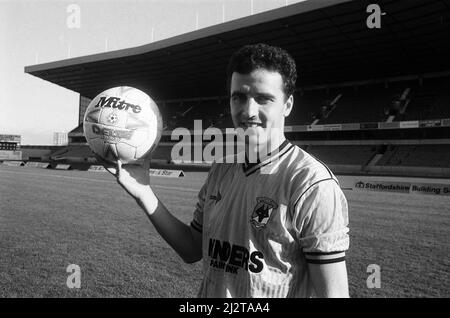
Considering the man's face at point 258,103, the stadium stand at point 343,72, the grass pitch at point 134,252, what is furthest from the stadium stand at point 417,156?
the man's face at point 258,103

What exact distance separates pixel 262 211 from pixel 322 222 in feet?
0.93

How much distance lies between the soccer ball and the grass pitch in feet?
7.93

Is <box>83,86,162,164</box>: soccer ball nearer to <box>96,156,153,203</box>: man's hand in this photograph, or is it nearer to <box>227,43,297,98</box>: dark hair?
<box>96,156,153,203</box>: man's hand

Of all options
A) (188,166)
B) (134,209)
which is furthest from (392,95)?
(134,209)

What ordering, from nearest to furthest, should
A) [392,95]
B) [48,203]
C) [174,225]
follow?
[174,225], [48,203], [392,95]

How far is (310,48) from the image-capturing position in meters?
29.9

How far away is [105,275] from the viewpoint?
4848mm

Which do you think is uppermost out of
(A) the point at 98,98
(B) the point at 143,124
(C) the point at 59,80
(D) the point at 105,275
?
(C) the point at 59,80

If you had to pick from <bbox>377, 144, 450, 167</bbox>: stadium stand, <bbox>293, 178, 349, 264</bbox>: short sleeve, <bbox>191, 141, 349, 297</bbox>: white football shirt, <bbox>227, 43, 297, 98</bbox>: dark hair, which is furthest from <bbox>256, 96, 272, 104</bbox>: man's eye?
<bbox>377, 144, 450, 167</bbox>: stadium stand

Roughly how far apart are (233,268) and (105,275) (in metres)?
3.60

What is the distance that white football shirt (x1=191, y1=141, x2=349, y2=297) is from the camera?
4.98ft

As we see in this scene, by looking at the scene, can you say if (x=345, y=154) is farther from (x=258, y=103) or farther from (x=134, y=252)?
(x=258, y=103)
